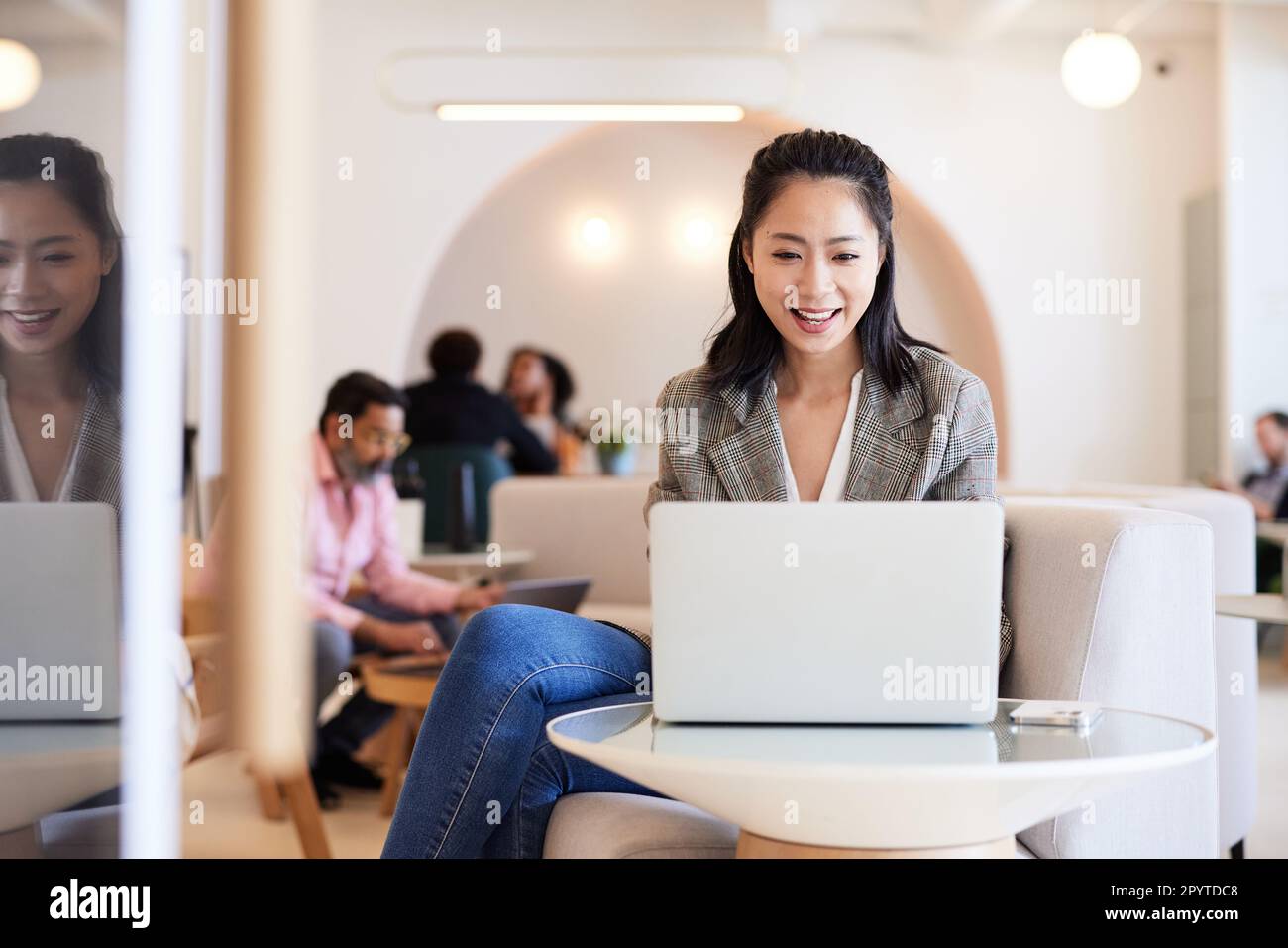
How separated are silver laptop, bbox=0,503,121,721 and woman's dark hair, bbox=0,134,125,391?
0.18 meters

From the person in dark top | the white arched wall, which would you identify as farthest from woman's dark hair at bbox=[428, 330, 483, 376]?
the white arched wall

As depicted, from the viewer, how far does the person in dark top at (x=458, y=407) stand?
567cm

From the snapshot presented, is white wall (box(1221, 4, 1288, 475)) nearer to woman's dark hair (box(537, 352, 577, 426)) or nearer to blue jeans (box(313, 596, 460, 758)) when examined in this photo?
woman's dark hair (box(537, 352, 577, 426))

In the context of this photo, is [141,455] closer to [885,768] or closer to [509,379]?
[885,768]

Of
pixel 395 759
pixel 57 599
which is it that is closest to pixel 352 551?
pixel 395 759

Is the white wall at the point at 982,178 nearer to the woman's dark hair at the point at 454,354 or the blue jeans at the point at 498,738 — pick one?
the woman's dark hair at the point at 454,354

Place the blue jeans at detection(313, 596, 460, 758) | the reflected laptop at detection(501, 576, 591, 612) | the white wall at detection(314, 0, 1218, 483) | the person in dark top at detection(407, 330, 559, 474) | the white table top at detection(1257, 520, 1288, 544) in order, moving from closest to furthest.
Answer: the reflected laptop at detection(501, 576, 591, 612)
the blue jeans at detection(313, 596, 460, 758)
the person in dark top at detection(407, 330, 559, 474)
the white table top at detection(1257, 520, 1288, 544)
the white wall at detection(314, 0, 1218, 483)

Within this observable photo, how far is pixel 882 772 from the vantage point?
1171mm

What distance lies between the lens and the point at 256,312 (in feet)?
2.15

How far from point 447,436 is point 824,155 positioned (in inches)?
154

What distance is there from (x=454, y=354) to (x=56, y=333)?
4.20 metres

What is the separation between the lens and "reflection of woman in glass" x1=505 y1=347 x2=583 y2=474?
7.25 metres

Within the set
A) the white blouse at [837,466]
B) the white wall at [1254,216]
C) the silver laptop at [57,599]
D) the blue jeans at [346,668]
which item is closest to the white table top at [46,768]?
the silver laptop at [57,599]

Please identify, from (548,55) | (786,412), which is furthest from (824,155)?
(548,55)
